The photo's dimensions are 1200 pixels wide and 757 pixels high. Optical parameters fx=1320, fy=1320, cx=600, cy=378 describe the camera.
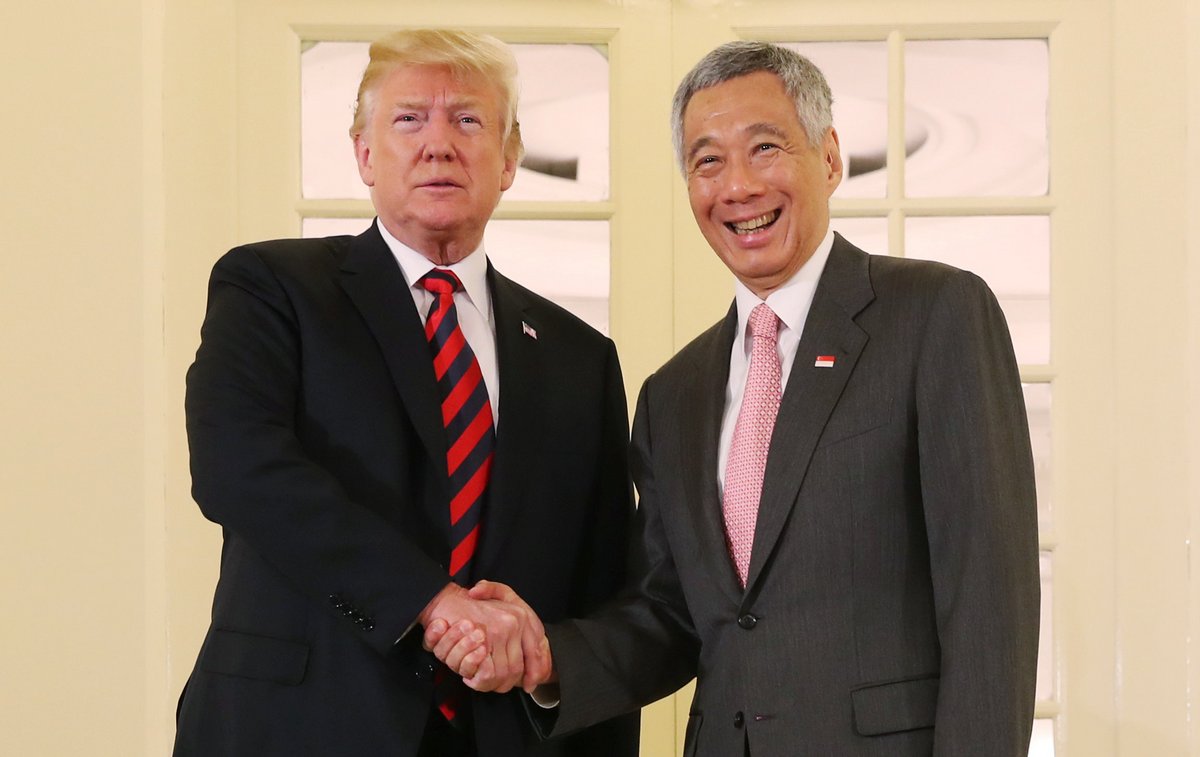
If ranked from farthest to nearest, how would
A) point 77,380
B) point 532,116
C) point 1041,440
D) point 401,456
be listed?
point 532,116, point 1041,440, point 77,380, point 401,456

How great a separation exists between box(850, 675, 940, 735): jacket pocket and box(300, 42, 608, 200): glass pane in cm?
172

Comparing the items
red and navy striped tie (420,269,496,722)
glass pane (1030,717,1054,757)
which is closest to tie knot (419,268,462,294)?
red and navy striped tie (420,269,496,722)

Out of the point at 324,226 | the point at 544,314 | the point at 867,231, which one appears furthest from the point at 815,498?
the point at 324,226

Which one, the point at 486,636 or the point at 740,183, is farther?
the point at 740,183

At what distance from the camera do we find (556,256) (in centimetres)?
322

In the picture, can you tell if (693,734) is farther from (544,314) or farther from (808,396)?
(544,314)

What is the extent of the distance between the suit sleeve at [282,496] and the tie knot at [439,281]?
275mm

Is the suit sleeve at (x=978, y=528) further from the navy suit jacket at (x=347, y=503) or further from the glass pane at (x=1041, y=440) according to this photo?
the glass pane at (x=1041, y=440)

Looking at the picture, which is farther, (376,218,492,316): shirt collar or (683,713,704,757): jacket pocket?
(376,218,492,316): shirt collar

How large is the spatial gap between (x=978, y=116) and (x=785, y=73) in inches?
49.5

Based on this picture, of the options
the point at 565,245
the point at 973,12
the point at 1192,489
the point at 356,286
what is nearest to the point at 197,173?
the point at 565,245

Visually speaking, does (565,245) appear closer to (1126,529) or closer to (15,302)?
(15,302)

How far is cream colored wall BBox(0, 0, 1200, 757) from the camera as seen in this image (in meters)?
2.91

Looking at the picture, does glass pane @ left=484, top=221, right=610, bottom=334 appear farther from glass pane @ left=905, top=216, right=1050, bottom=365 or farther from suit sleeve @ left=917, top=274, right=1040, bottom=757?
suit sleeve @ left=917, top=274, right=1040, bottom=757
